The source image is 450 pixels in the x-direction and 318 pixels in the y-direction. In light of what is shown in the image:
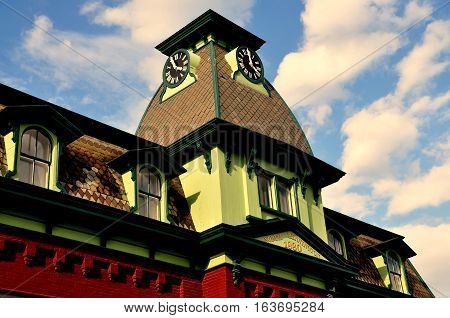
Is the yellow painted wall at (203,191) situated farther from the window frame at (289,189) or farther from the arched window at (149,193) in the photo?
the window frame at (289,189)

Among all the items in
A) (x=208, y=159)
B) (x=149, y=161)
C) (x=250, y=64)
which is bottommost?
(x=149, y=161)

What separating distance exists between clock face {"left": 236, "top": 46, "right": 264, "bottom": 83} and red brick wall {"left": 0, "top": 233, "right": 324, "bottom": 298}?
27.5 ft

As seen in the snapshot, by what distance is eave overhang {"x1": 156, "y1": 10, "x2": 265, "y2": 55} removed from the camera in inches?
1055

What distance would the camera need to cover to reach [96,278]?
18766 mm

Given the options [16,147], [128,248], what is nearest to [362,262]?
[128,248]

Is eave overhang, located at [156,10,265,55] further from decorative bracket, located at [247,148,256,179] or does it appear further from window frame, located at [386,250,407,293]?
window frame, located at [386,250,407,293]

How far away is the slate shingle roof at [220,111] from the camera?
2406 cm

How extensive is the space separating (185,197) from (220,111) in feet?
10.4

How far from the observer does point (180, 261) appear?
2102 centimetres

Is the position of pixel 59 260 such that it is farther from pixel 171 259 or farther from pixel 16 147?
pixel 171 259

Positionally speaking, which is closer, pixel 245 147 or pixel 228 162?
pixel 228 162

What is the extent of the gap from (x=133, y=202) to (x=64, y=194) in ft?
9.24

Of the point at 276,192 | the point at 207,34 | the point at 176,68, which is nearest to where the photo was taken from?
the point at 276,192

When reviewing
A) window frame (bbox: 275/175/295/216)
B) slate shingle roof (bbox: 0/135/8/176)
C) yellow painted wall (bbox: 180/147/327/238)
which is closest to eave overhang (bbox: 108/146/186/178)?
yellow painted wall (bbox: 180/147/327/238)
